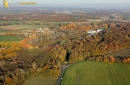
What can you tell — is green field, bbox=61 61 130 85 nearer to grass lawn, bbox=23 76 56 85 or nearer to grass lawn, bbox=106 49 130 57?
grass lawn, bbox=23 76 56 85

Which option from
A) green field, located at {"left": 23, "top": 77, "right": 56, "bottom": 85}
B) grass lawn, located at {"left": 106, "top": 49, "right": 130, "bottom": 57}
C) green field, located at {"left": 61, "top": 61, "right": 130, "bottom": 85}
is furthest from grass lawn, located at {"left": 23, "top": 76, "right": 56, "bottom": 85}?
grass lawn, located at {"left": 106, "top": 49, "right": 130, "bottom": 57}

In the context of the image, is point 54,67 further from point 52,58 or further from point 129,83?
point 129,83

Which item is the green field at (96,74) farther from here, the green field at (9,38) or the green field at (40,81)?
the green field at (9,38)

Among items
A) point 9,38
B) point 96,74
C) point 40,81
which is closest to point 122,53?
point 96,74

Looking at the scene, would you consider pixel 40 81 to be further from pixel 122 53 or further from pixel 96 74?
pixel 122 53

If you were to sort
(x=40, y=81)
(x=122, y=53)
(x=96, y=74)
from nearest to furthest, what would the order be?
(x=40, y=81)
(x=96, y=74)
(x=122, y=53)

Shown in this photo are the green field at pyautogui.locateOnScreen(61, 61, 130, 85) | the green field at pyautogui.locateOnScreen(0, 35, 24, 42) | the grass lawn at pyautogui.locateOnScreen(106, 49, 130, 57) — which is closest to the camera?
the green field at pyautogui.locateOnScreen(61, 61, 130, 85)

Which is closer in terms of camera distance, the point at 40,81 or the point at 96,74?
the point at 40,81

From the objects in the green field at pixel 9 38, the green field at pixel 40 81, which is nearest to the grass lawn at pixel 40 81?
the green field at pixel 40 81
